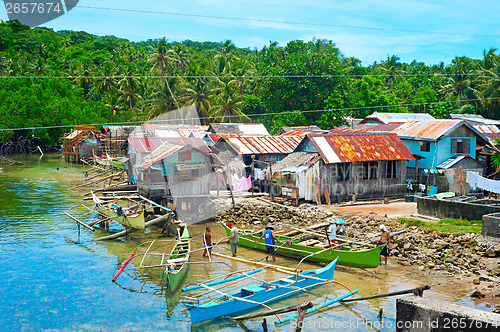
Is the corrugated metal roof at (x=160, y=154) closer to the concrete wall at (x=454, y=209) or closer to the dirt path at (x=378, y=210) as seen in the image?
the dirt path at (x=378, y=210)

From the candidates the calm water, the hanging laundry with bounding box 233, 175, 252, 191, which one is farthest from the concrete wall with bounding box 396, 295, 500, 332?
the hanging laundry with bounding box 233, 175, 252, 191

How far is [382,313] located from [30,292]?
12846mm

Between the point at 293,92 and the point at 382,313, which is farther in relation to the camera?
the point at 293,92

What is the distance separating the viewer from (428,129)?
31.8 meters

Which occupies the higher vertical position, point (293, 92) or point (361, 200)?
point (293, 92)

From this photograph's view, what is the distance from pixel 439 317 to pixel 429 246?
1175 cm

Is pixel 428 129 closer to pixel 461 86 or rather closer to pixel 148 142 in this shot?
pixel 148 142

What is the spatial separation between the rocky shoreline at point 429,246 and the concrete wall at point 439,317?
7286 millimetres

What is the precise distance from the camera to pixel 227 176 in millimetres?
31219

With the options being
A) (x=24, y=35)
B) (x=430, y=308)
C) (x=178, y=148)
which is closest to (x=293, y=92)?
(x=178, y=148)

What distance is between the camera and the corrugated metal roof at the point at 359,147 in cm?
2797

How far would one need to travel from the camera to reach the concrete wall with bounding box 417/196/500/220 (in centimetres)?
2155

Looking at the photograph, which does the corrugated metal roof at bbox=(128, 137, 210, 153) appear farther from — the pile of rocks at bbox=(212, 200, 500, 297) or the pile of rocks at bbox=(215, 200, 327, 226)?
the pile of rocks at bbox=(212, 200, 500, 297)

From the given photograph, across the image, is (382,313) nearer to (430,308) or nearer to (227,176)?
(430,308)
